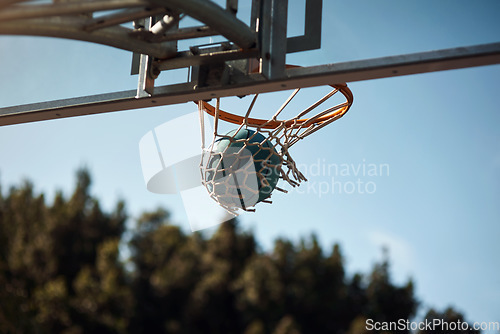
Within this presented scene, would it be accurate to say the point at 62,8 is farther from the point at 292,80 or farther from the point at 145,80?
the point at 292,80

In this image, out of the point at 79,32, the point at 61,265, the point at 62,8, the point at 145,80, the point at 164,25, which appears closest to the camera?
the point at 62,8

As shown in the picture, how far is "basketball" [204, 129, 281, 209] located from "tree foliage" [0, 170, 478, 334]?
500 inches

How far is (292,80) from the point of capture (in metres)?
2.16

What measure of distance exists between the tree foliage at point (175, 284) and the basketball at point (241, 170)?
41.7 feet

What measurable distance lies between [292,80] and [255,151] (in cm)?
101

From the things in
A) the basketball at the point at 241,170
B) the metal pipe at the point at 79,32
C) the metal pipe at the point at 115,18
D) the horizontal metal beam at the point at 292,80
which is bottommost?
the basketball at the point at 241,170

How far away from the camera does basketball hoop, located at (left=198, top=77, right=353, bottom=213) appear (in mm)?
3080

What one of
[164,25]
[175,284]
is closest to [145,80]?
[164,25]

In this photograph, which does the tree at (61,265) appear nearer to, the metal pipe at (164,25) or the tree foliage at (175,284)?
the tree foliage at (175,284)

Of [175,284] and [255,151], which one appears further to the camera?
[175,284]

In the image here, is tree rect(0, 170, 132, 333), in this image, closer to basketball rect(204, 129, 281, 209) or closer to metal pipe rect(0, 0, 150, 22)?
basketball rect(204, 129, 281, 209)

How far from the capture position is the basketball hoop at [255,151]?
3080 millimetres

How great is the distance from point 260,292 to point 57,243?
6.15m

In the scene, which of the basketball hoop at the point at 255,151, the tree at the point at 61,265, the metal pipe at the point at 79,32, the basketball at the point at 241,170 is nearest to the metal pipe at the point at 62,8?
the metal pipe at the point at 79,32
